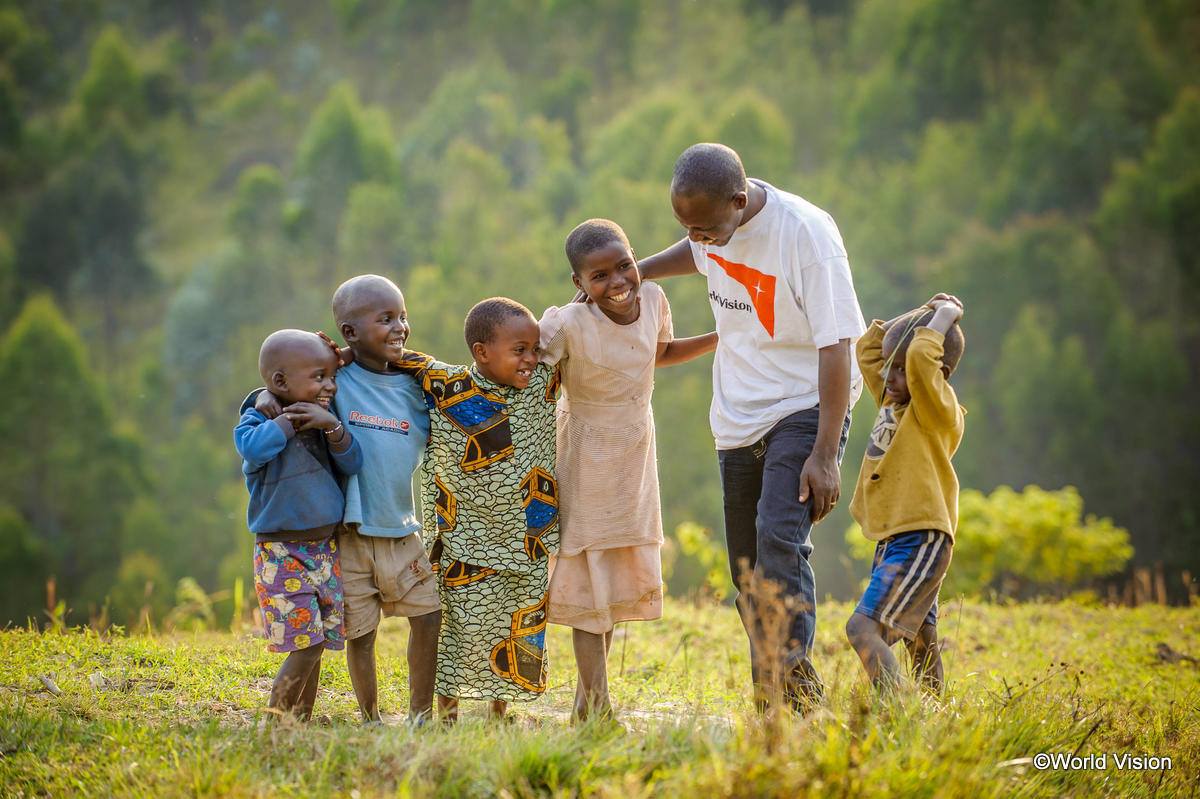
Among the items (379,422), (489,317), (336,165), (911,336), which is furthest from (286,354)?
(336,165)

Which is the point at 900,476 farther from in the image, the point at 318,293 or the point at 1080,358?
the point at 318,293

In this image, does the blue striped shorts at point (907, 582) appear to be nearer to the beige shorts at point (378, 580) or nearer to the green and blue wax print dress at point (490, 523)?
the green and blue wax print dress at point (490, 523)

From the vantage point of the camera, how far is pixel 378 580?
392 centimetres

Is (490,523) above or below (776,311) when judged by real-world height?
below

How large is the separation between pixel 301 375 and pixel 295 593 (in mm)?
705

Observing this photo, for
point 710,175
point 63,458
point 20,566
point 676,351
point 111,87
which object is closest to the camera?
point 710,175

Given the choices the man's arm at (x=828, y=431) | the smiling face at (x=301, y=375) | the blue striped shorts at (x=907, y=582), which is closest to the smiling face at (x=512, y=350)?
the smiling face at (x=301, y=375)

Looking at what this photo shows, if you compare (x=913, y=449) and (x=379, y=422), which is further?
(x=379, y=422)

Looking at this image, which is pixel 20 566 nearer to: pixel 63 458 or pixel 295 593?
pixel 63 458

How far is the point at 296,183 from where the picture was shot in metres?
47.7

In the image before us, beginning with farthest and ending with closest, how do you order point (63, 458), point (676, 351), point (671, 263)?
1. point (63, 458)
2. point (671, 263)
3. point (676, 351)

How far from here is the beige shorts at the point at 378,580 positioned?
12.8ft

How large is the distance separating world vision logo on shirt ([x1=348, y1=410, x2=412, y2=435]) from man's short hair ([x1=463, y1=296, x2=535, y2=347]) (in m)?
0.37

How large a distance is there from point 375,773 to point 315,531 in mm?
851
